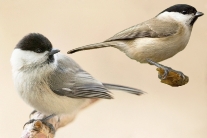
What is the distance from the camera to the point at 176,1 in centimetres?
127

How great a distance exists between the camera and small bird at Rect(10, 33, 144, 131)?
999 mm

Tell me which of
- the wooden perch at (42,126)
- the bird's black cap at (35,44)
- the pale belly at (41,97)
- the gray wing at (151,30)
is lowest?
the wooden perch at (42,126)

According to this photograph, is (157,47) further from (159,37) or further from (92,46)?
(92,46)

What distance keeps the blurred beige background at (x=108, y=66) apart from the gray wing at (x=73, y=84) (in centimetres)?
9

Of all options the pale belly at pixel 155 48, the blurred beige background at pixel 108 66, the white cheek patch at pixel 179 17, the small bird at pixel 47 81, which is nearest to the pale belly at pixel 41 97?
the small bird at pixel 47 81

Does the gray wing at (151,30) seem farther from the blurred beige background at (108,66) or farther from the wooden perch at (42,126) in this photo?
the wooden perch at (42,126)

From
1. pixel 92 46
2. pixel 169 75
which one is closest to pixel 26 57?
pixel 92 46

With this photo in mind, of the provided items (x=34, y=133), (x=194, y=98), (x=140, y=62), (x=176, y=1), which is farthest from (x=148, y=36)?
(x=34, y=133)

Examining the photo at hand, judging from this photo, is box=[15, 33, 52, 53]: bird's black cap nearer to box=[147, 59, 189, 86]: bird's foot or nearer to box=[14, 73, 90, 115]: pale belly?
box=[14, 73, 90, 115]: pale belly

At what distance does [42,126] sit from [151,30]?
505mm

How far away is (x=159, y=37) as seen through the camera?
1140mm

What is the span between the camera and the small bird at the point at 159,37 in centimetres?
114

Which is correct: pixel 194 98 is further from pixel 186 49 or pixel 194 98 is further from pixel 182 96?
pixel 186 49

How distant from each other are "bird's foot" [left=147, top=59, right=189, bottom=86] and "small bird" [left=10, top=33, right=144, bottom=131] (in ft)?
0.72
